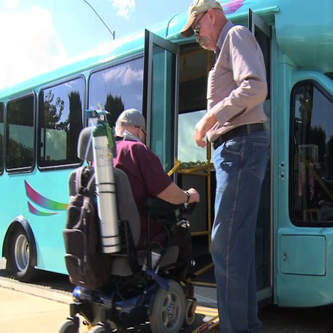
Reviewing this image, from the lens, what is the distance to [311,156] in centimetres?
332

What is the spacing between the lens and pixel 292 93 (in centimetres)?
339

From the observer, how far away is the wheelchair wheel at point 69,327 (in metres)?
2.67

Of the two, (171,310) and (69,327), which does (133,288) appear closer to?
(171,310)

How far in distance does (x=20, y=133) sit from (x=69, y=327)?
389 centimetres

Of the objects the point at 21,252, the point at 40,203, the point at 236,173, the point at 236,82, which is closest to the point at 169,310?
the point at 236,173

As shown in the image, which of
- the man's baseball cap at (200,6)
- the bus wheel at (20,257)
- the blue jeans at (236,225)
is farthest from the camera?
the bus wheel at (20,257)

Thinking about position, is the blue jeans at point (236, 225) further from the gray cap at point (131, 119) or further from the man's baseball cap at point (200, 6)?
the gray cap at point (131, 119)

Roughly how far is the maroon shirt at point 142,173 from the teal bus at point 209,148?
79cm

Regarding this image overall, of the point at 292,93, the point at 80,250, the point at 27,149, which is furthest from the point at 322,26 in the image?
the point at 27,149

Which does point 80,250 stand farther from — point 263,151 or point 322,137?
point 322,137

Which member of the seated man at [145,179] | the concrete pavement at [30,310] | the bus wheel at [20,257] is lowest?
the concrete pavement at [30,310]

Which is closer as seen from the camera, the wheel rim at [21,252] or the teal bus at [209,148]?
the teal bus at [209,148]

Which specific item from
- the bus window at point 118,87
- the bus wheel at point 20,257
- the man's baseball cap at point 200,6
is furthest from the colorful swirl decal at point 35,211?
the man's baseball cap at point 200,6

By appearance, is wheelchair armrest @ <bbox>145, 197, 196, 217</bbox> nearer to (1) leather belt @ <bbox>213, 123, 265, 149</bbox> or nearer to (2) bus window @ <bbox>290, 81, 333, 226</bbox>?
(1) leather belt @ <bbox>213, 123, 265, 149</bbox>
